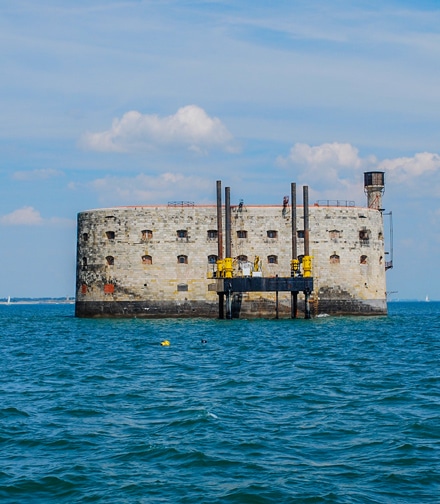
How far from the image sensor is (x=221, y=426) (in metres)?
16.5

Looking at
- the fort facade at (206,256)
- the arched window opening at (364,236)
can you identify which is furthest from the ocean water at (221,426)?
the arched window opening at (364,236)

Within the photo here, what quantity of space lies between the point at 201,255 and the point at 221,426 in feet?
118

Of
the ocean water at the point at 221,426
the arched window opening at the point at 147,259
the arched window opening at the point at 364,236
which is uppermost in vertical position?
the arched window opening at the point at 364,236

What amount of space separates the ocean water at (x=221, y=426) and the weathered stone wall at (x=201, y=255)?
2067 centimetres

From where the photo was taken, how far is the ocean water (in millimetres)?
12523

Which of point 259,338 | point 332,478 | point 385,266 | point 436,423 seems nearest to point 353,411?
point 436,423

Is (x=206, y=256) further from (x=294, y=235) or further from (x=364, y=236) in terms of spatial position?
(x=364, y=236)

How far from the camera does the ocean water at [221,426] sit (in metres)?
12.5

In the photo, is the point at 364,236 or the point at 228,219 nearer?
the point at 228,219

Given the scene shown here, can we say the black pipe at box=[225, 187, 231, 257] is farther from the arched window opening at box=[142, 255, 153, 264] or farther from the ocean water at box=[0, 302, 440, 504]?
the ocean water at box=[0, 302, 440, 504]

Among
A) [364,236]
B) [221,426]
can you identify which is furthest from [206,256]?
[221,426]

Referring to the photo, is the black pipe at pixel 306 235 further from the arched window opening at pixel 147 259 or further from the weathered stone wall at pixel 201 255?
the arched window opening at pixel 147 259

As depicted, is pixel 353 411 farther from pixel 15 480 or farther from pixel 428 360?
pixel 428 360

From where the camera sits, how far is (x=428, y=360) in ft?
94.9
